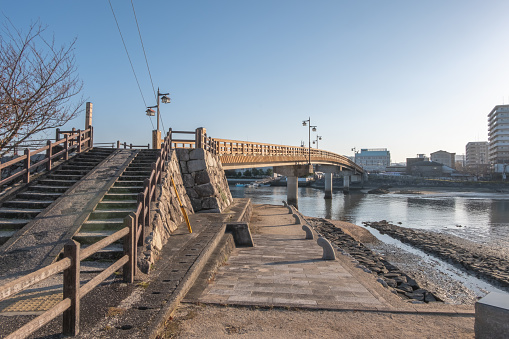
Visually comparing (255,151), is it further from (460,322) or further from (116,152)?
(460,322)

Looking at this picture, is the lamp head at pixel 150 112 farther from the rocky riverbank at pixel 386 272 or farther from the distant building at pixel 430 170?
the distant building at pixel 430 170

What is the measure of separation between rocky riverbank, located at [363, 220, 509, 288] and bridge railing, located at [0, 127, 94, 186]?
17.0 metres

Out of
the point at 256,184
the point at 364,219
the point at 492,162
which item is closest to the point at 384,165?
the point at 492,162

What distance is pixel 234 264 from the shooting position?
8.28 meters

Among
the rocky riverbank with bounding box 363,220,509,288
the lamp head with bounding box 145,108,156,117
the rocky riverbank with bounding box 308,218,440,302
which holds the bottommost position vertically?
the rocky riverbank with bounding box 363,220,509,288

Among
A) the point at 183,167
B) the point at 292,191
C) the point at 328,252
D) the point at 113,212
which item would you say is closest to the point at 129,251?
the point at 113,212

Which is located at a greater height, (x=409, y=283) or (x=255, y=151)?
(x=255, y=151)

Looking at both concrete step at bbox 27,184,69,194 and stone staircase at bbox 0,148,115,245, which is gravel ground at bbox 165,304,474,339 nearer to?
stone staircase at bbox 0,148,115,245

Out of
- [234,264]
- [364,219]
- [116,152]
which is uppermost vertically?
[116,152]

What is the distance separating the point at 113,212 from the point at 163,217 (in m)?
1.29

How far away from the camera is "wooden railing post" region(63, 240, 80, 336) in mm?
3654

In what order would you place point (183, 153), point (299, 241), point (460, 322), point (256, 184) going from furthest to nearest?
point (256, 184)
point (183, 153)
point (299, 241)
point (460, 322)

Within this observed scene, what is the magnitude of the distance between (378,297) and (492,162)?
127m

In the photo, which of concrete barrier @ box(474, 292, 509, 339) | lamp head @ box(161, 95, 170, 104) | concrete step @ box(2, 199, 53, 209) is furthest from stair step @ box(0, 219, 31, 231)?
lamp head @ box(161, 95, 170, 104)
